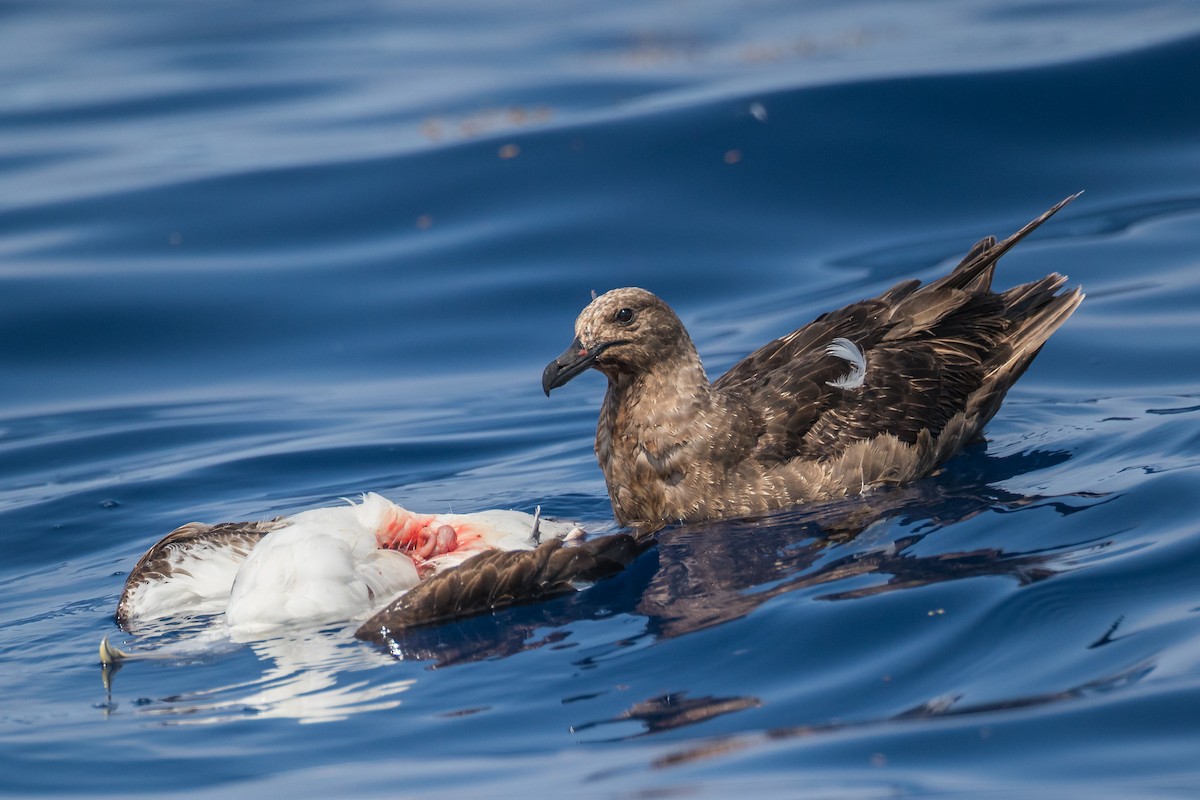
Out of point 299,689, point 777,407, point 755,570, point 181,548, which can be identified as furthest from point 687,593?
point 181,548

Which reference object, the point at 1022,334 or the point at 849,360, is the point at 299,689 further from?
Result: the point at 1022,334

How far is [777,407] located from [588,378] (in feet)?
12.4

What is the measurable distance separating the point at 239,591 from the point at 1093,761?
3.18 m

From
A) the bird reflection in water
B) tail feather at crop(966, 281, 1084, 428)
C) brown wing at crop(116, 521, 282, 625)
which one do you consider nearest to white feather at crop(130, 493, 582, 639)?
brown wing at crop(116, 521, 282, 625)

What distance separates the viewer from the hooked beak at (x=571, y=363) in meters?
6.95

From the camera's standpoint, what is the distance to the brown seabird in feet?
23.6

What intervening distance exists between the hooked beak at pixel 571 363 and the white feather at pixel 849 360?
1051 mm

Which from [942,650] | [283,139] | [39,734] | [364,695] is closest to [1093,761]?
[942,650]

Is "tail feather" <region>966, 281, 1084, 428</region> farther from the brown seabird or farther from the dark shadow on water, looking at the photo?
the dark shadow on water

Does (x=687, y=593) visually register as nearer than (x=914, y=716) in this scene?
No

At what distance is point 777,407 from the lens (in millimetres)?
7383

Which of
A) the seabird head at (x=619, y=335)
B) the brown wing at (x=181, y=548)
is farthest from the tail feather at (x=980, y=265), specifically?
the brown wing at (x=181, y=548)

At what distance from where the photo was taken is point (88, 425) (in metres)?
10.5

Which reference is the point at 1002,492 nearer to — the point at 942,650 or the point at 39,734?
the point at 942,650
